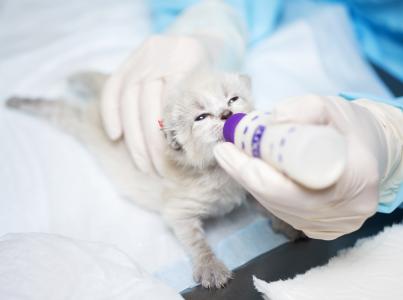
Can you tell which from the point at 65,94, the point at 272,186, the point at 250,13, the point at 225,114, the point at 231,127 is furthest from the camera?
the point at 250,13

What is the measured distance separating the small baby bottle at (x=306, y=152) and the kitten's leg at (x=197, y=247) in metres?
0.53

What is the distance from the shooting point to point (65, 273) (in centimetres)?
116

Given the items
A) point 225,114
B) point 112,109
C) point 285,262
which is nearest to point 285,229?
point 285,262

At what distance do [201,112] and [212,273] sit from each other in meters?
0.48

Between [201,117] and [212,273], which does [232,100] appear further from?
[212,273]

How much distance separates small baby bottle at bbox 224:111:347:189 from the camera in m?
0.81

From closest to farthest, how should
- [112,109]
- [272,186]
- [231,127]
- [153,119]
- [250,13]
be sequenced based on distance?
[272,186], [231,127], [153,119], [112,109], [250,13]

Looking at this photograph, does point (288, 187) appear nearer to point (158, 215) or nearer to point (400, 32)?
point (158, 215)

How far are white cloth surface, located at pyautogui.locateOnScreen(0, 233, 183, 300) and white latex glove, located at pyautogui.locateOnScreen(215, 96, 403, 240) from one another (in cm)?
40

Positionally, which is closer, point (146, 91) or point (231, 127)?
point (231, 127)

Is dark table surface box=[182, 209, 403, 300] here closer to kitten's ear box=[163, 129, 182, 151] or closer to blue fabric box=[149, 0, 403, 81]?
kitten's ear box=[163, 129, 182, 151]

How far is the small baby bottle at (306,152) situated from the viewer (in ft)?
2.64

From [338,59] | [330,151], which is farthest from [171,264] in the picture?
[338,59]

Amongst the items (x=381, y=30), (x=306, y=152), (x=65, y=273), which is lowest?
(x=65, y=273)
